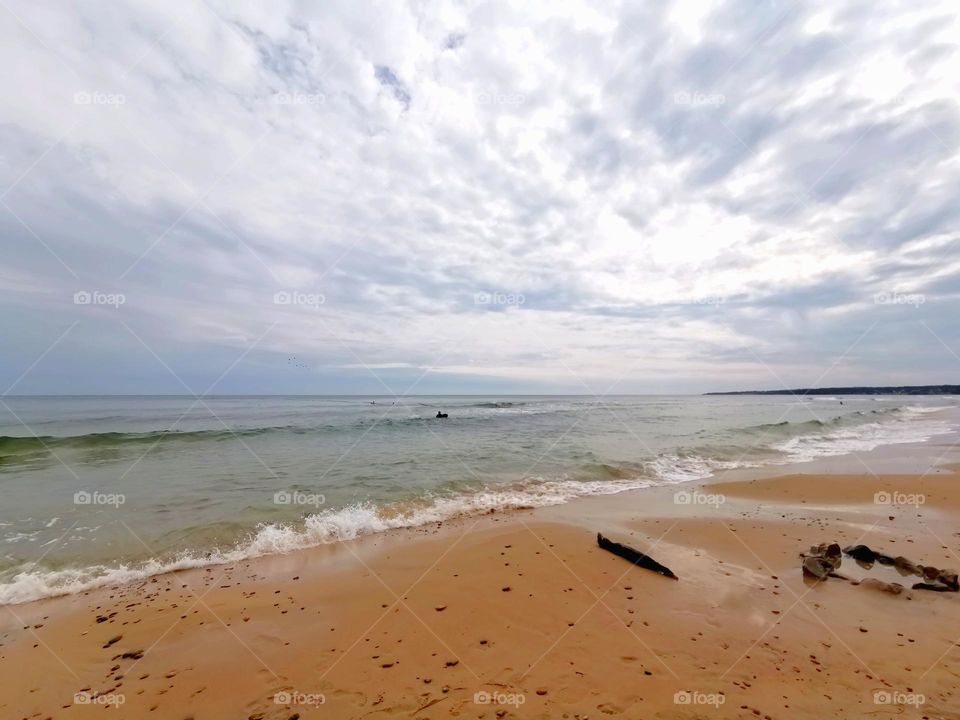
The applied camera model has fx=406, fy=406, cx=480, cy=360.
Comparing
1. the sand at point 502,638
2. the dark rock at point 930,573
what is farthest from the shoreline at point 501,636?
the dark rock at point 930,573

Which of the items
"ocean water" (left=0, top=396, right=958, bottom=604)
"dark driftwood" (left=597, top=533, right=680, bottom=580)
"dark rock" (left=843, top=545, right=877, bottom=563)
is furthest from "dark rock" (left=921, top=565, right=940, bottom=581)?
"ocean water" (left=0, top=396, right=958, bottom=604)

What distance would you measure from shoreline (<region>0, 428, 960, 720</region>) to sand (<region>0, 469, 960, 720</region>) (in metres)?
0.03

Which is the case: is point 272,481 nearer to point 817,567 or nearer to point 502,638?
point 502,638

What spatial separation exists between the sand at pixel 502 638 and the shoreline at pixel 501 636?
0.03m

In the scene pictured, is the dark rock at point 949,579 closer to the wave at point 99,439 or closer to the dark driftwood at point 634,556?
the dark driftwood at point 634,556

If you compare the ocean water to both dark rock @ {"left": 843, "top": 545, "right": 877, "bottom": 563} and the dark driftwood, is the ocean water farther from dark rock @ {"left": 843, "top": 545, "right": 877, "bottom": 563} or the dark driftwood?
dark rock @ {"left": 843, "top": 545, "right": 877, "bottom": 563}

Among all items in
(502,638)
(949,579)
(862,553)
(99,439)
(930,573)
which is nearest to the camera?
(502,638)

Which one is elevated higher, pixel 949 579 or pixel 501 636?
pixel 501 636

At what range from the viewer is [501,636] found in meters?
5.01

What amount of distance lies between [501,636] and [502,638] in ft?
0.13

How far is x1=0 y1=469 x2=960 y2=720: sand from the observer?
3.94 m

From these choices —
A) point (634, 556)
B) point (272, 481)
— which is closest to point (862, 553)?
point (634, 556)

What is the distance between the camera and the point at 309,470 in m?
15.4

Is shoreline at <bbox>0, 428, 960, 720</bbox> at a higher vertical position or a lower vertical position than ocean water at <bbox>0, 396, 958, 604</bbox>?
lower
